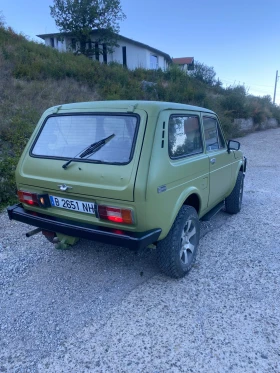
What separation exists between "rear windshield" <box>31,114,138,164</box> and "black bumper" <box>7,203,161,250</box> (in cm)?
63

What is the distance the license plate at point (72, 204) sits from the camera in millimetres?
2639

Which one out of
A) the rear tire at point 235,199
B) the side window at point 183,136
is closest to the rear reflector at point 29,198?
the side window at point 183,136

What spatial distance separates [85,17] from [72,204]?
2679 centimetres

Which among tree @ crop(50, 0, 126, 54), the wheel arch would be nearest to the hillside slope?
the wheel arch

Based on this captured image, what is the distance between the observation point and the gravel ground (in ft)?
6.80

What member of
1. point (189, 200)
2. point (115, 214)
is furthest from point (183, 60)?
point (115, 214)

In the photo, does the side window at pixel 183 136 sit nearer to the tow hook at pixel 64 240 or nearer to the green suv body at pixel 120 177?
the green suv body at pixel 120 177

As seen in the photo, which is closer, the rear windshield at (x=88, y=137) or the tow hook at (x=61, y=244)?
the rear windshield at (x=88, y=137)

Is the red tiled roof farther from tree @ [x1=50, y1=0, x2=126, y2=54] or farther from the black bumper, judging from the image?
the black bumper

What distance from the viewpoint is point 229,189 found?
4.53m

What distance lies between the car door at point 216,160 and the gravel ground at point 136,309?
711mm

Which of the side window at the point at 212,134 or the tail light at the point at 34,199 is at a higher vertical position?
the side window at the point at 212,134

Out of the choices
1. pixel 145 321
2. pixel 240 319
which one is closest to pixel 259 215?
pixel 240 319

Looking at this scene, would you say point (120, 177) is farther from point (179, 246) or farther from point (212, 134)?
point (212, 134)
